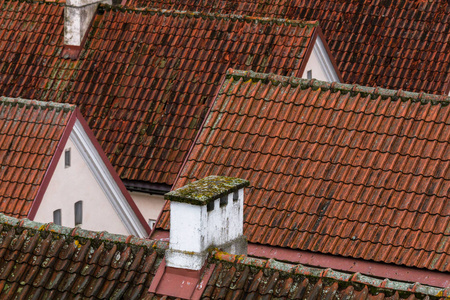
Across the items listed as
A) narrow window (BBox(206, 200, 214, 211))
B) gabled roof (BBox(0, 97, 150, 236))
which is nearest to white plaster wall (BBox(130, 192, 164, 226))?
gabled roof (BBox(0, 97, 150, 236))

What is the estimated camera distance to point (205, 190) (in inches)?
678

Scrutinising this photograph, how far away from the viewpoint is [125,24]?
3098cm

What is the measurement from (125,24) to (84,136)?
23.2ft

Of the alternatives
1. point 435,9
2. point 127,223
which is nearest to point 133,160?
point 127,223

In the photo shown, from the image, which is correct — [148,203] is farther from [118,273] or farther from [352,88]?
[118,273]

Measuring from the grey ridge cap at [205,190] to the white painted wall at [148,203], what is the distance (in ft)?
33.1

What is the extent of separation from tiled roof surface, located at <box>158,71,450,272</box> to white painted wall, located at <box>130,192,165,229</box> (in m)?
4.95

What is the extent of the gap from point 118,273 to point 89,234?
2.58ft

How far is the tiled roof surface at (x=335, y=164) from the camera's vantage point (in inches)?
827

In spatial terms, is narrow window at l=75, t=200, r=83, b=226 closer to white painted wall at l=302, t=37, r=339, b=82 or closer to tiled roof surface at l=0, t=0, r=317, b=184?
tiled roof surface at l=0, t=0, r=317, b=184

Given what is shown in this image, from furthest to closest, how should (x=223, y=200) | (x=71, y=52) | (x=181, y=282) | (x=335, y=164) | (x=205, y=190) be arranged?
(x=71, y=52)
(x=335, y=164)
(x=223, y=200)
(x=205, y=190)
(x=181, y=282)

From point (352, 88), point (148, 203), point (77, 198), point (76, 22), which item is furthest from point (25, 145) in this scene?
point (76, 22)

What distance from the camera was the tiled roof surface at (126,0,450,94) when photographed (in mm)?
33812

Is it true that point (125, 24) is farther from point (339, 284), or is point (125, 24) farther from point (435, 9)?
point (339, 284)
